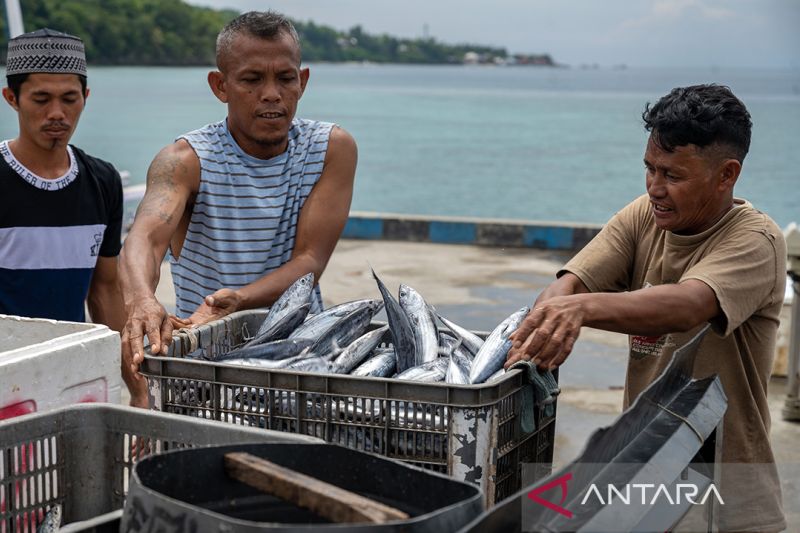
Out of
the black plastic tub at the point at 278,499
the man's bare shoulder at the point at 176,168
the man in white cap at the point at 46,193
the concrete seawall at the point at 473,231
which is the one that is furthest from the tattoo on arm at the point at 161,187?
the concrete seawall at the point at 473,231

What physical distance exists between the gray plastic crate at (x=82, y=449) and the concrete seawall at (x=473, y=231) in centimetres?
1189

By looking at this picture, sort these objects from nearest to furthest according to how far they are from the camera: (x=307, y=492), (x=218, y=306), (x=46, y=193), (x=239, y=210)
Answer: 1. (x=307, y=492)
2. (x=218, y=306)
3. (x=239, y=210)
4. (x=46, y=193)

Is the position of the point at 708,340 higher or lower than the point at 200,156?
lower

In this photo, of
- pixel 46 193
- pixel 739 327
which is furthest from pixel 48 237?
pixel 739 327

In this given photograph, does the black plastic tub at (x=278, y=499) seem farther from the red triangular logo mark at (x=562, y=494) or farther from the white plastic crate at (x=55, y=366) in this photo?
the white plastic crate at (x=55, y=366)

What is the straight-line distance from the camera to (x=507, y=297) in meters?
11.2

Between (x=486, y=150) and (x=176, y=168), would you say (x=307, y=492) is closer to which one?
(x=176, y=168)

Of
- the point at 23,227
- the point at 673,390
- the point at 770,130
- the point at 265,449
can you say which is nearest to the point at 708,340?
the point at 673,390

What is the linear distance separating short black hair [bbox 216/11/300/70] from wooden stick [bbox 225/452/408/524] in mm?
2193

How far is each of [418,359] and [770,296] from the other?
1050 mm

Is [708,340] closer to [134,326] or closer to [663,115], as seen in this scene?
[663,115]

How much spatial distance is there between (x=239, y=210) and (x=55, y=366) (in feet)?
4.19

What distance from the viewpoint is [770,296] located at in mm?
2938

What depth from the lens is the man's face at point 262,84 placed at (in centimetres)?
368
